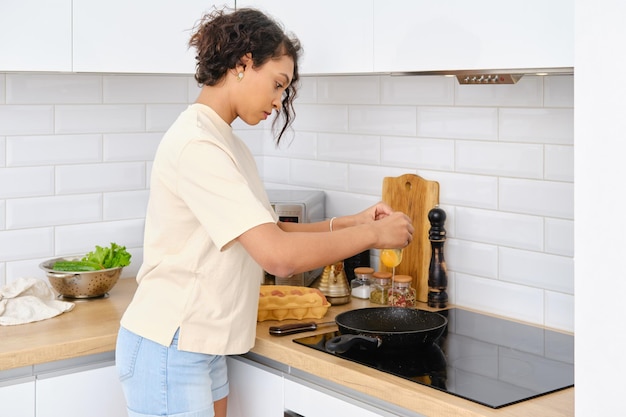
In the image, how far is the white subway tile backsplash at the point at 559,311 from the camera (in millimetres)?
2352

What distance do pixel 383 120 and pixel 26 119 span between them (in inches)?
42.1

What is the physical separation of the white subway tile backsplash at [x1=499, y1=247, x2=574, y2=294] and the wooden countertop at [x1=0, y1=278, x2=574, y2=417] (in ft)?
1.40

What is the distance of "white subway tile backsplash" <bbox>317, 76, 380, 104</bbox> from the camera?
9.41 feet

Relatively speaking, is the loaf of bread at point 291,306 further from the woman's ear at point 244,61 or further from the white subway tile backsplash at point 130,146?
the white subway tile backsplash at point 130,146

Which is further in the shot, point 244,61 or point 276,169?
point 276,169

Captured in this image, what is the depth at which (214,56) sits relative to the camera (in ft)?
6.62

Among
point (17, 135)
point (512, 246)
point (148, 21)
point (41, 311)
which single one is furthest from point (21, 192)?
point (512, 246)

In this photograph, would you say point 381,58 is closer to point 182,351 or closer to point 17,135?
point 182,351

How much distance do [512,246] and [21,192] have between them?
145 centimetres

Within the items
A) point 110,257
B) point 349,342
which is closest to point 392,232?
point 349,342

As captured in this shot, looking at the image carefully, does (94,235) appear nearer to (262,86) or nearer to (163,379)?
Answer: (163,379)

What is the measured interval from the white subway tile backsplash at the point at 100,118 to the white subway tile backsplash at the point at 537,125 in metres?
1.20

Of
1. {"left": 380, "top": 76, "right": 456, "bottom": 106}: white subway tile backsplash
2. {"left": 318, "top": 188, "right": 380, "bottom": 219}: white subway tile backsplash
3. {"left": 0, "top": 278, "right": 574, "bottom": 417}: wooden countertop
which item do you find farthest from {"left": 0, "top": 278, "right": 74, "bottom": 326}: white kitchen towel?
{"left": 380, "top": 76, "right": 456, "bottom": 106}: white subway tile backsplash

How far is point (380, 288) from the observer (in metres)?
2.66
